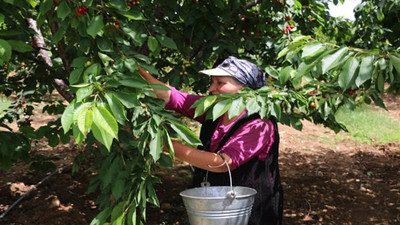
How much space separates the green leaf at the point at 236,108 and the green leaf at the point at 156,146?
27 centimetres

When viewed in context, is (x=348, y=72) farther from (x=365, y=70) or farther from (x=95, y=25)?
(x=95, y=25)

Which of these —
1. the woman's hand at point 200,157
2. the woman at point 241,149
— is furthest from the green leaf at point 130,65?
the woman's hand at point 200,157

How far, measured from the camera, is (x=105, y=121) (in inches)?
50.4

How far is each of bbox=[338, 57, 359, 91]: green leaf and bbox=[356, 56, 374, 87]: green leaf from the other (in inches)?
0.9

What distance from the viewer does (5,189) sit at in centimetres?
495

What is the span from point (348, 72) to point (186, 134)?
60cm

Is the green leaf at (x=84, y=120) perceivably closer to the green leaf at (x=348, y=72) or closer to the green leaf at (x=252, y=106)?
the green leaf at (x=252, y=106)

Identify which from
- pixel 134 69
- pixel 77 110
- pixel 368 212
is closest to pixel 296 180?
pixel 368 212

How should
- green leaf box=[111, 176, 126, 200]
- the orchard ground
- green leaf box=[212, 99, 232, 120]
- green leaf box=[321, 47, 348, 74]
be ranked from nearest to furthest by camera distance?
green leaf box=[321, 47, 348, 74]
green leaf box=[212, 99, 232, 120]
green leaf box=[111, 176, 126, 200]
the orchard ground

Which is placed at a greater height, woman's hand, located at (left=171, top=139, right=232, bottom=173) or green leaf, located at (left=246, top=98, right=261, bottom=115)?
green leaf, located at (left=246, top=98, right=261, bottom=115)

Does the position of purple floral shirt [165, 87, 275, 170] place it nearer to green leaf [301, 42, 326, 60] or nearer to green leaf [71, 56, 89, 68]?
green leaf [301, 42, 326, 60]

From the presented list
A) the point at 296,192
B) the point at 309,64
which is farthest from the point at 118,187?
the point at 296,192

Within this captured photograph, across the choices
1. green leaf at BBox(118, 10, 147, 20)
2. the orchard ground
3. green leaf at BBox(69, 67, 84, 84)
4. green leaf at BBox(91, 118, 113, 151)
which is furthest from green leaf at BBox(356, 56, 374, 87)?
the orchard ground

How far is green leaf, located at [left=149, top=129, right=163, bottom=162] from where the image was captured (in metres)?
1.62
